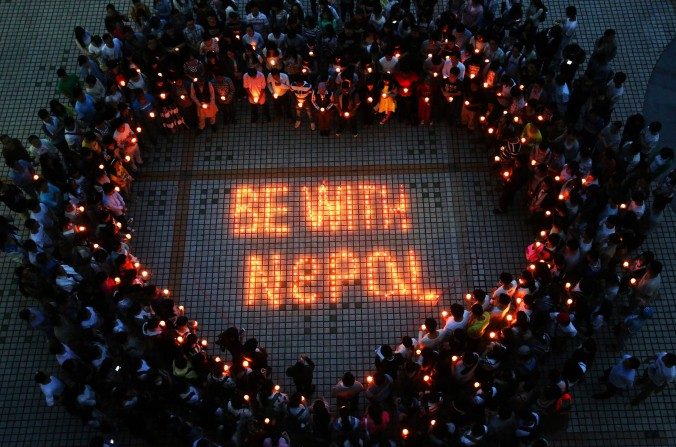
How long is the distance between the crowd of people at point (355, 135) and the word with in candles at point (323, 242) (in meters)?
1.19

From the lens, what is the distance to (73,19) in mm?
14812

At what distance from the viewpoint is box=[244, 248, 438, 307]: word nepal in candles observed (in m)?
11.6

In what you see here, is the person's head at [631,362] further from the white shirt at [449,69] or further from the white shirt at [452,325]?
the white shirt at [449,69]

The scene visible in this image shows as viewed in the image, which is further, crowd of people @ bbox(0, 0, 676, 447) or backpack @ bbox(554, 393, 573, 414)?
crowd of people @ bbox(0, 0, 676, 447)

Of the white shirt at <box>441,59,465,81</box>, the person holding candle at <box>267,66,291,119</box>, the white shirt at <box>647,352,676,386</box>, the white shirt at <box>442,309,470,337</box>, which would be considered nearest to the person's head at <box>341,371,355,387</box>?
the white shirt at <box>442,309,470,337</box>

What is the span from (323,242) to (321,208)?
693mm

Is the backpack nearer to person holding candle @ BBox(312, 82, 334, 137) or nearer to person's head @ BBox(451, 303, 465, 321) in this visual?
person's head @ BBox(451, 303, 465, 321)

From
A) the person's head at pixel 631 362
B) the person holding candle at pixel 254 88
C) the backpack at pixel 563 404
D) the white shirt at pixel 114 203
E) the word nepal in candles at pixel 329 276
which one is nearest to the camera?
the backpack at pixel 563 404

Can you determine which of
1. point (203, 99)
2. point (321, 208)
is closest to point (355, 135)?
point (321, 208)

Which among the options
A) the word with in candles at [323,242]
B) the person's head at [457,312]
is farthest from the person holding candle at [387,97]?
the person's head at [457,312]

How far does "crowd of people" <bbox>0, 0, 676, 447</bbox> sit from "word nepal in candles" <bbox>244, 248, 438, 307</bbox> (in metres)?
1.01

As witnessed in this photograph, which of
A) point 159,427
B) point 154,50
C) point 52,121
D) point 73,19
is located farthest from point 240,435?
point 73,19

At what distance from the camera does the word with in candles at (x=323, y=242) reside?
11.6m

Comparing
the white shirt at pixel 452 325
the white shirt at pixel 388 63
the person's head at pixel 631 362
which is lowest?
the person's head at pixel 631 362
